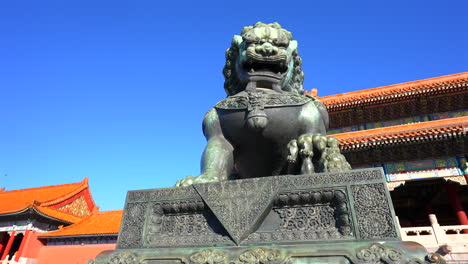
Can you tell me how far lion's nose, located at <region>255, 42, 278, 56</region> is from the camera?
2297 mm

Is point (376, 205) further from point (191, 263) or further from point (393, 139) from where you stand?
point (393, 139)

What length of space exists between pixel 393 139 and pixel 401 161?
5.14 ft

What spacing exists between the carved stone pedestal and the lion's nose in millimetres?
1132

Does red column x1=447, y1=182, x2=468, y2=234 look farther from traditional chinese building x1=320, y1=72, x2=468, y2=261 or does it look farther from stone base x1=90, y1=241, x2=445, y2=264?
stone base x1=90, y1=241, x2=445, y2=264

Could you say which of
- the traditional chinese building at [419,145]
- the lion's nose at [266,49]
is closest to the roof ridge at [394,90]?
the traditional chinese building at [419,145]

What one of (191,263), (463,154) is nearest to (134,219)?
(191,263)

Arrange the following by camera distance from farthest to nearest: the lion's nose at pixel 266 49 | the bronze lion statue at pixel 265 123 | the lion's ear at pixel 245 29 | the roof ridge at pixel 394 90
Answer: the roof ridge at pixel 394 90 → the lion's ear at pixel 245 29 → the lion's nose at pixel 266 49 → the bronze lion statue at pixel 265 123

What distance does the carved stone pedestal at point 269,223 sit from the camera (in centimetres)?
137

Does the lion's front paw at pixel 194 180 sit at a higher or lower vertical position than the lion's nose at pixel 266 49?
lower

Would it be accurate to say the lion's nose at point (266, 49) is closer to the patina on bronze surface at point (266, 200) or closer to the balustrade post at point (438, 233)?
the patina on bronze surface at point (266, 200)

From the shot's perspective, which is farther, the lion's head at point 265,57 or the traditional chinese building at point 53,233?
the traditional chinese building at point 53,233

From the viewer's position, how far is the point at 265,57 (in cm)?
232

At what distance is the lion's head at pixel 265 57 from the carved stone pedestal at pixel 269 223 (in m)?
1.05

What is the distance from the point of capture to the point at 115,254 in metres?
1.62
